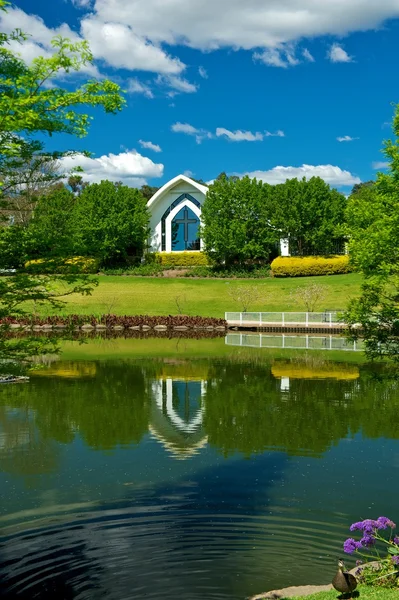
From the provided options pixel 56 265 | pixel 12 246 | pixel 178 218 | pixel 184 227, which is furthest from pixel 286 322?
pixel 12 246

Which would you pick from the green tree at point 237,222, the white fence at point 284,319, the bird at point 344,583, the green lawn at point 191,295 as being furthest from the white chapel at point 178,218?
the bird at point 344,583

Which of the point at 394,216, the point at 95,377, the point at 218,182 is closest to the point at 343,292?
the point at 218,182

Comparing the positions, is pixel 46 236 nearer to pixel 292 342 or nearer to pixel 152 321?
pixel 292 342

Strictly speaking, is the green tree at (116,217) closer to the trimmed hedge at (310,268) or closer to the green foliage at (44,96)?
the trimmed hedge at (310,268)

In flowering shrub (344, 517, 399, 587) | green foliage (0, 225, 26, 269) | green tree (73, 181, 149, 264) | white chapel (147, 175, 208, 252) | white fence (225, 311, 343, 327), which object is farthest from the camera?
white chapel (147, 175, 208, 252)

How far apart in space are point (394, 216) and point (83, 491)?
756cm

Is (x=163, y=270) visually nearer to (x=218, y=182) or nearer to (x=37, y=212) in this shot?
(x=218, y=182)

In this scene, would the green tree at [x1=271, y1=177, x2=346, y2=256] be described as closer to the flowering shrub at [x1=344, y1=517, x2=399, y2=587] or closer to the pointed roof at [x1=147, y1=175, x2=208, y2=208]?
the pointed roof at [x1=147, y1=175, x2=208, y2=208]

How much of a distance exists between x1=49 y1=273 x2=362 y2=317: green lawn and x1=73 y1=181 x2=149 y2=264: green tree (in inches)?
207

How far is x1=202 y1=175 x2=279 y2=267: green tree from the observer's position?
183 ft

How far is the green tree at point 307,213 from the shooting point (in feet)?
186

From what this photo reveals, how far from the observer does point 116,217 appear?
58.7 m

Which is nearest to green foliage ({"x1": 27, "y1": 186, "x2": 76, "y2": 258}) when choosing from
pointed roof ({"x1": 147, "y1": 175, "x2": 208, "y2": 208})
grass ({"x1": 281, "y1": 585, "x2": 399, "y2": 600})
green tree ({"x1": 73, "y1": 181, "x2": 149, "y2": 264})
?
grass ({"x1": 281, "y1": 585, "x2": 399, "y2": 600})

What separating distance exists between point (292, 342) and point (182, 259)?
28277 mm
